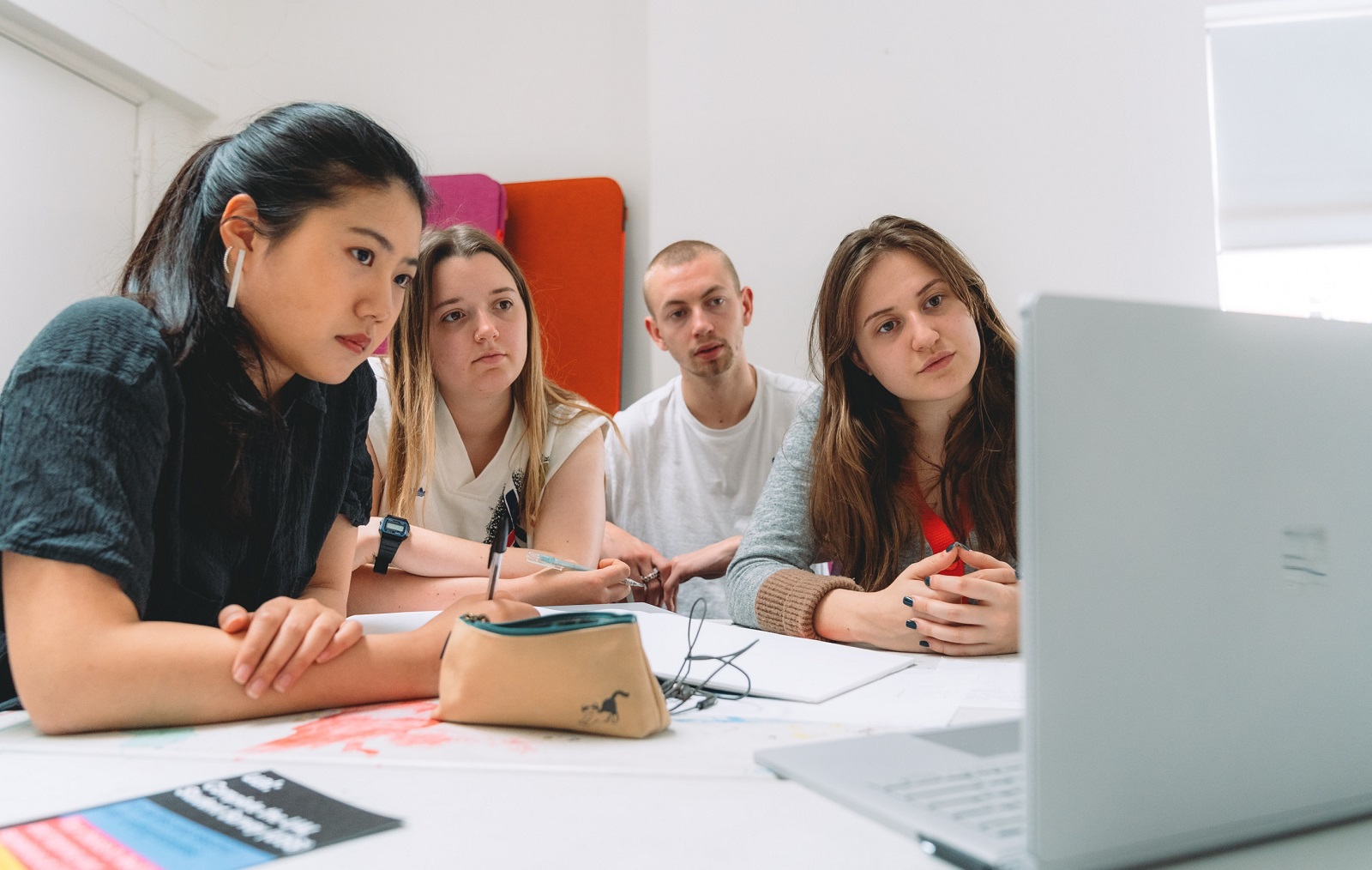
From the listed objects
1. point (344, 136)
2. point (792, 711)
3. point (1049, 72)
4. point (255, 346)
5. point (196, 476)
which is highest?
point (1049, 72)

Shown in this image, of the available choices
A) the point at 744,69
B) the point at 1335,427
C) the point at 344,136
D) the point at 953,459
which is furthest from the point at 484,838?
the point at 744,69

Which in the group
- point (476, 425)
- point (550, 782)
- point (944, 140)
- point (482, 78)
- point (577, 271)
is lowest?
point (550, 782)

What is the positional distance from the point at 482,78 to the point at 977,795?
3522 millimetres

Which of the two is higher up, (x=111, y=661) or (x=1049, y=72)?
(x=1049, y=72)

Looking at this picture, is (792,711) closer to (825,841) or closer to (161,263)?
(825,841)

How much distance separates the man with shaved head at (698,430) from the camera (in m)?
2.49

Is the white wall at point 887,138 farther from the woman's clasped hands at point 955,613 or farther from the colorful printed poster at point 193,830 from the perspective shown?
the colorful printed poster at point 193,830

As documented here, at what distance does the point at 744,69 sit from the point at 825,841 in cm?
297

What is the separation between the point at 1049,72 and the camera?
2.94 metres

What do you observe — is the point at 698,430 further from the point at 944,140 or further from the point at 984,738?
the point at 984,738

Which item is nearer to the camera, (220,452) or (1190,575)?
(1190,575)

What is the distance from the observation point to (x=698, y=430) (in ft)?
8.31

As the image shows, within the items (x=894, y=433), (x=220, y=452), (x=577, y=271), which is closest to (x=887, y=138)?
(x=577, y=271)

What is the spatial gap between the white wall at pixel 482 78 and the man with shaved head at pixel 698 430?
74cm
